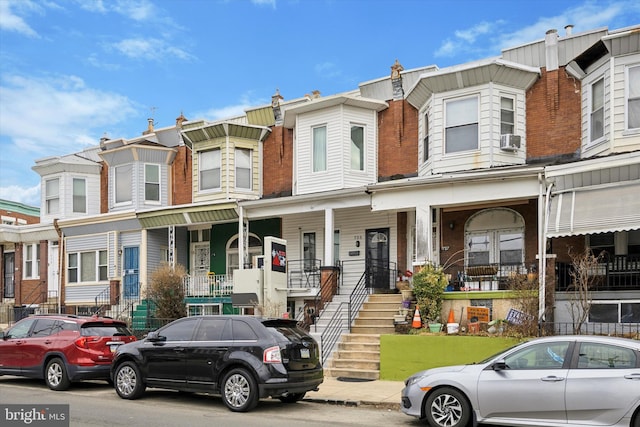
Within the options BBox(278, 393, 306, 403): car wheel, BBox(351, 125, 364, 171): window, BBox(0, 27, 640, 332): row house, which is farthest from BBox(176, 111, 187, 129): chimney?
BBox(278, 393, 306, 403): car wheel

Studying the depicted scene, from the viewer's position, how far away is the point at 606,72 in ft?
54.0

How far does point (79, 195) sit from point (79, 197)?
0.29 ft

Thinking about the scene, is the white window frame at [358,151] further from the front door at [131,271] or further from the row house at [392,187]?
the front door at [131,271]

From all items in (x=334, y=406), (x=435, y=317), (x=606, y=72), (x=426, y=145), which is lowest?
(x=334, y=406)

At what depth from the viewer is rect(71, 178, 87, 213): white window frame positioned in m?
27.5

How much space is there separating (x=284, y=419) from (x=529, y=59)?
1351 centimetres

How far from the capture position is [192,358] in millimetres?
11344

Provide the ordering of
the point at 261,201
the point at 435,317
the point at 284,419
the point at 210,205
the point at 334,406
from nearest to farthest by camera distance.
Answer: the point at 284,419, the point at 334,406, the point at 435,317, the point at 261,201, the point at 210,205

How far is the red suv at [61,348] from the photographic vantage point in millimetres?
13109

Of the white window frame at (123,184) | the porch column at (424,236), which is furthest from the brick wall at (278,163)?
the porch column at (424,236)

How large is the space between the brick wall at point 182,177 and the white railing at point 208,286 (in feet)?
12.0

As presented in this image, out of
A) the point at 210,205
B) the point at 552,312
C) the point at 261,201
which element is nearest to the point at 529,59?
the point at 552,312

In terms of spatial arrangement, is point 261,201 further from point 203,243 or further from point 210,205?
point 203,243

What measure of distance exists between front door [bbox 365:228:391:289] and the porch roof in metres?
4.98
